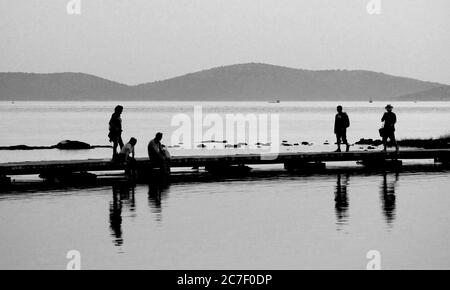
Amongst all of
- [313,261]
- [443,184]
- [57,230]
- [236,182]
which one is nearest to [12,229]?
[57,230]

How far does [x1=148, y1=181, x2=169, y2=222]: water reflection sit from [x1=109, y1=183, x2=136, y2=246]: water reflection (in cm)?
47

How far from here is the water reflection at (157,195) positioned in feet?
65.5

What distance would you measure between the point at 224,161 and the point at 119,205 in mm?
10769

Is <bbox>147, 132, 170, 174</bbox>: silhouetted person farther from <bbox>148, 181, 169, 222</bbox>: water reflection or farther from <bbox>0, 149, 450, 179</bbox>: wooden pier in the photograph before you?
<bbox>148, 181, 169, 222</bbox>: water reflection

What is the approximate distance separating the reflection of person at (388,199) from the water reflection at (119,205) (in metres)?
5.70

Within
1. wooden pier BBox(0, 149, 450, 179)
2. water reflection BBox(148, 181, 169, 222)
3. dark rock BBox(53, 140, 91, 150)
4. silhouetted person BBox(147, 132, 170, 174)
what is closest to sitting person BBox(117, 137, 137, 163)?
wooden pier BBox(0, 149, 450, 179)

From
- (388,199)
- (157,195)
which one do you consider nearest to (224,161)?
(157,195)

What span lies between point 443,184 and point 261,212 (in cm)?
892

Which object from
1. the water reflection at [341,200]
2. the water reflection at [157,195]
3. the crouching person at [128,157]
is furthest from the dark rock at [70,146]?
the water reflection at [157,195]

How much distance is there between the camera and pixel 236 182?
90.9 ft

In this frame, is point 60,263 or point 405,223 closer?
point 60,263
